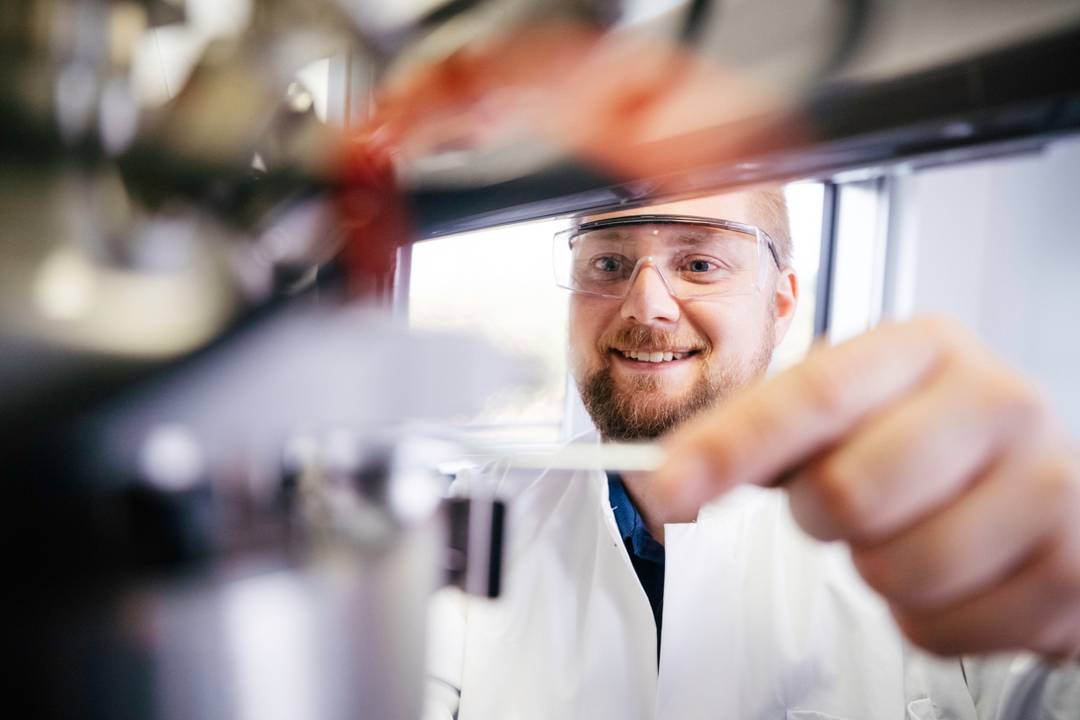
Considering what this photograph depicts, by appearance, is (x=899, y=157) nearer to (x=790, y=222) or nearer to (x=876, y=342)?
(x=876, y=342)

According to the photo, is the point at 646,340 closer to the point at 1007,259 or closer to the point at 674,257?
the point at 674,257

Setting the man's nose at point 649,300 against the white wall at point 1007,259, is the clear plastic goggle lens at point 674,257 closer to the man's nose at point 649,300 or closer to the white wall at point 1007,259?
the man's nose at point 649,300

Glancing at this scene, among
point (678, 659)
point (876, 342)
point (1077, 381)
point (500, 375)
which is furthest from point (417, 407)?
point (1077, 381)

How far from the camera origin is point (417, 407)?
20cm

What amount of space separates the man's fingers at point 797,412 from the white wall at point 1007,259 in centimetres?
64

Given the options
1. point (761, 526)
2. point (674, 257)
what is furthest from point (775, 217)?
point (761, 526)

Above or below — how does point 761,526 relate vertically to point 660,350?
below

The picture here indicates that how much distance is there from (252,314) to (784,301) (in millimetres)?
Answer: 739

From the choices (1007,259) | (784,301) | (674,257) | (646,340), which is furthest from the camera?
(1007,259)

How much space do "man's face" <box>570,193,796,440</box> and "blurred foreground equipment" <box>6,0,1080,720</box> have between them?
42cm

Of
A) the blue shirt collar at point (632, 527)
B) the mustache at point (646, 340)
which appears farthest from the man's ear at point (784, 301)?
the blue shirt collar at point (632, 527)

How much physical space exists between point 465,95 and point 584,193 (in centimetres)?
5

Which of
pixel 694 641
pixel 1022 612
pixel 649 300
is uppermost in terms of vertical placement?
pixel 649 300

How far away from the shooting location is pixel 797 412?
18 centimetres
